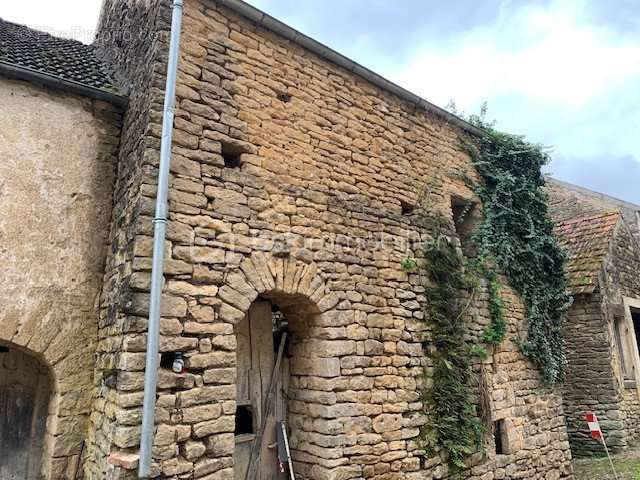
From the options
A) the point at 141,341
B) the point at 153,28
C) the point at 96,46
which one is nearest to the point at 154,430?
the point at 141,341

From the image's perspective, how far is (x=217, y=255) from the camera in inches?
165

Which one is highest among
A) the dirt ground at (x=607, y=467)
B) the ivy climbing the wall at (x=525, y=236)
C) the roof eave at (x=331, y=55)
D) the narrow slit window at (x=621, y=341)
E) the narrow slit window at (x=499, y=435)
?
the roof eave at (x=331, y=55)

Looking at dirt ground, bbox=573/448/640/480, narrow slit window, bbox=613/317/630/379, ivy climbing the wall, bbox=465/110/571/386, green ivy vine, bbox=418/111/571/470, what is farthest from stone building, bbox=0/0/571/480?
narrow slit window, bbox=613/317/630/379

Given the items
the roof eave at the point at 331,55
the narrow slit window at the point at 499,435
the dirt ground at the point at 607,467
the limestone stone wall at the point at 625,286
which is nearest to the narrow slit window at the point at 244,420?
the narrow slit window at the point at 499,435

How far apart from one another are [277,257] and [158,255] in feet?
3.90

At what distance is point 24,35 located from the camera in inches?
233

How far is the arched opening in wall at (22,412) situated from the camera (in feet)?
14.0

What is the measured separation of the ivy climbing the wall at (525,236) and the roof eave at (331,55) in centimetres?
77

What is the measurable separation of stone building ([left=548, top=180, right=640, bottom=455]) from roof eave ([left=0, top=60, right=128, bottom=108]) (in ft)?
25.7

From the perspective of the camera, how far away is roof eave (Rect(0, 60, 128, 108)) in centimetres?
438

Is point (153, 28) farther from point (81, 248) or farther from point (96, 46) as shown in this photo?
point (96, 46)

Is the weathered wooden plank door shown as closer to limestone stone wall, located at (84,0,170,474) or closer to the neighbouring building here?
limestone stone wall, located at (84,0,170,474)

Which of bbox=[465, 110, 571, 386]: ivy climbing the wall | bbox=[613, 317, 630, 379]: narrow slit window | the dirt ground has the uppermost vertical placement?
bbox=[465, 110, 571, 386]: ivy climbing the wall

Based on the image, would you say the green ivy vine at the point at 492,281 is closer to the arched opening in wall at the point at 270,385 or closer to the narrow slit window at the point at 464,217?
the narrow slit window at the point at 464,217
